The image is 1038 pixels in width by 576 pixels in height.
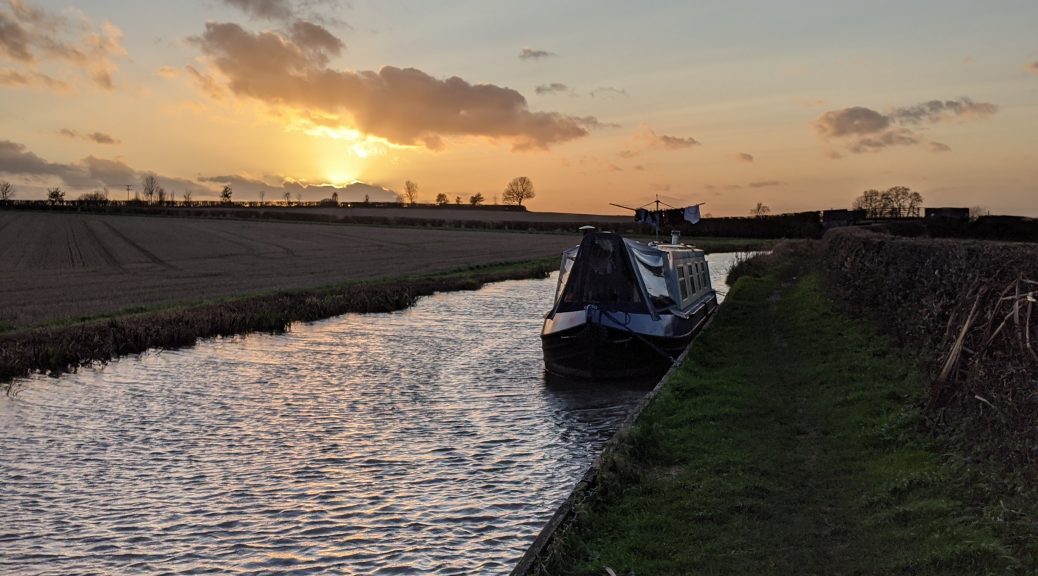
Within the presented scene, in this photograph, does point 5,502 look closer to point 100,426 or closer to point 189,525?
point 189,525

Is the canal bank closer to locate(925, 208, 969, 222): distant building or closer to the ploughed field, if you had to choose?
the ploughed field

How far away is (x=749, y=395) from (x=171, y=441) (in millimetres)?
9329

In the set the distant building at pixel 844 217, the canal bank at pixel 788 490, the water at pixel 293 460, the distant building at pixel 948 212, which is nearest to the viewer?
the canal bank at pixel 788 490

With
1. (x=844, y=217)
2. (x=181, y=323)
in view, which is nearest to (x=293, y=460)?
(x=181, y=323)

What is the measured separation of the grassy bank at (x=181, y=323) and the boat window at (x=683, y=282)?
40.2ft

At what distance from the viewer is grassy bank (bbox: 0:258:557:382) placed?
1942 cm

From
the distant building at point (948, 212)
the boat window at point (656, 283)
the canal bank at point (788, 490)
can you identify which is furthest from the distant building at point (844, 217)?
the canal bank at point (788, 490)

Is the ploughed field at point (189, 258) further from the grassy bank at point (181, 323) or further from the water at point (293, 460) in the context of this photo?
the water at point (293, 460)

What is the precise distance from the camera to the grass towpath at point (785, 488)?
289 inches

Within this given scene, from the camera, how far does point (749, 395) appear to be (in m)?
14.2

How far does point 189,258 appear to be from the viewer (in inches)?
2168

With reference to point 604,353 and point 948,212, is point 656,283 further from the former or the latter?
point 948,212

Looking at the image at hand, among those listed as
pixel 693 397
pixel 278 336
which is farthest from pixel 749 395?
pixel 278 336

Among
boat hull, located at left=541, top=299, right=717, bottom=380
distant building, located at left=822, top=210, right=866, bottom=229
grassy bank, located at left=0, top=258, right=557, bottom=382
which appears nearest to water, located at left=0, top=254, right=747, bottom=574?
boat hull, located at left=541, top=299, right=717, bottom=380
